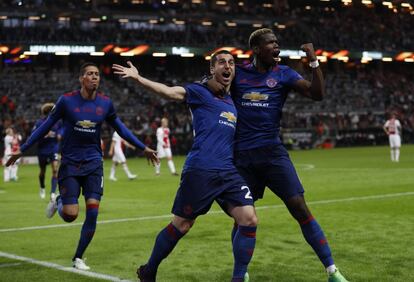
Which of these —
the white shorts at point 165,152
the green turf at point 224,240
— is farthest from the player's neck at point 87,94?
the white shorts at point 165,152

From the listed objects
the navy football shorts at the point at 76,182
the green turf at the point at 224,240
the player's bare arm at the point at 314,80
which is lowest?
the green turf at the point at 224,240

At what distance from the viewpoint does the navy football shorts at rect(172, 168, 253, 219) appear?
689 cm

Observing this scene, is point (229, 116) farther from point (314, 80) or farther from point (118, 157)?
point (118, 157)

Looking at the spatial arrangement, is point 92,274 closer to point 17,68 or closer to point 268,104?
point 268,104

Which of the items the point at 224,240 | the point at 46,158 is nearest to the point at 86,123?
the point at 224,240

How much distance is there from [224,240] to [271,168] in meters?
3.49

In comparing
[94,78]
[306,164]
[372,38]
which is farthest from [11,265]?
[372,38]

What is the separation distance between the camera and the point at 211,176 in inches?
271

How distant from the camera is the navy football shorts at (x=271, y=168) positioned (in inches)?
298

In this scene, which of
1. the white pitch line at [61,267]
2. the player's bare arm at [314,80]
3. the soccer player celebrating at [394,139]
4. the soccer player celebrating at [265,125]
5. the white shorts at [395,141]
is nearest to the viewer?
the player's bare arm at [314,80]

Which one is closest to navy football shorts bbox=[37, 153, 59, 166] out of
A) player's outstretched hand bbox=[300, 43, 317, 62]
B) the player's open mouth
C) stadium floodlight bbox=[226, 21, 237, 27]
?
the player's open mouth

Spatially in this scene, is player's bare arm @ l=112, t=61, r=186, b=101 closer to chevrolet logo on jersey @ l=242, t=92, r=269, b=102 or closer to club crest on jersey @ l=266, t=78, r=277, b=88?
chevrolet logo on jersey @ l=242, t=92, r=269, b=102

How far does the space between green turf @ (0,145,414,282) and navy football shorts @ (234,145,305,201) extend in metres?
1.12

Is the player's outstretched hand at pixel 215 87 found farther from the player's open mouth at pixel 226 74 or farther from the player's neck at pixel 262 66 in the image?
the player's neck at pixel 262 66
